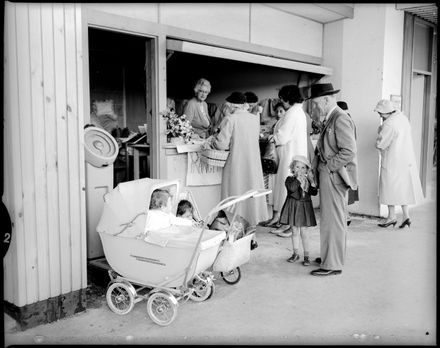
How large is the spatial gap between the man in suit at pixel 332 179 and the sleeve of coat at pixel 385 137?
2.27m

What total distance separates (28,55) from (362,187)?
211 inches

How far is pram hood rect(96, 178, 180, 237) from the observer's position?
3080 millimetres

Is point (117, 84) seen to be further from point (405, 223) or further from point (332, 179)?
point (332, 179)

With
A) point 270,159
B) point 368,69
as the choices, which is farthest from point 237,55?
point 368,69

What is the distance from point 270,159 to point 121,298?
2925 mm

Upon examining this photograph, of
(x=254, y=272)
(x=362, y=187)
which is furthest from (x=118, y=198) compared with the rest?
(x=362, y=187)

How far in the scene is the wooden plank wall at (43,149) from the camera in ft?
9.11

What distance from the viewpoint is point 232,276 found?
3.84m

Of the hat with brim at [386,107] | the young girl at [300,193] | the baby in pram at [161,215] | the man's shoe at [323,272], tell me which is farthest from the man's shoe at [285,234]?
the baby in pram at [161,215]

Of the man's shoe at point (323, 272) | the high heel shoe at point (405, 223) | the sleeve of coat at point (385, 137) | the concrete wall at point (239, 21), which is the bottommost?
the man's shoe at point (323, 272)

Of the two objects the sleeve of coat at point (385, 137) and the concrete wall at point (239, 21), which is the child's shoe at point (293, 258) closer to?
the sleeve of coat at point (385, 137)

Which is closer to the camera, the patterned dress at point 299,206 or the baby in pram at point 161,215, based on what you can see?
the baby in pram at point 161,215

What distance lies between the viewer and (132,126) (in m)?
9.02

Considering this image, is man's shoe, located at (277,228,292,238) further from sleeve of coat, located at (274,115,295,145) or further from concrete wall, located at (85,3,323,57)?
concrete wall, located at (85,3,323,57)
